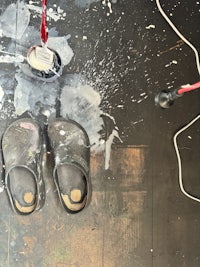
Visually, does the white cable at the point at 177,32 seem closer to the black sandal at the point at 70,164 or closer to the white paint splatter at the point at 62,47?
the white paint splatter at the point at 62,47

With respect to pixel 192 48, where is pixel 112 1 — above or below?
above

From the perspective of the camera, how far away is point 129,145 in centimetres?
153

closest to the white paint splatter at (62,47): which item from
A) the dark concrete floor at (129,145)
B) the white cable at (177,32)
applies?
the dark concrete floor at (129,145)

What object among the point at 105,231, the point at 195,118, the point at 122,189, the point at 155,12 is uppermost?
the point at 155,12

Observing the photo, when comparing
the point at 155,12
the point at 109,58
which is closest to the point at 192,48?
the point at 155,12

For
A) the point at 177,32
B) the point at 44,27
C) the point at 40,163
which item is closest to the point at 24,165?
the point at 40,163

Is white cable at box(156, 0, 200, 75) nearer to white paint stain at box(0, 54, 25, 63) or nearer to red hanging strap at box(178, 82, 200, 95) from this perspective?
red hanging strap at box(178, 82, 200, 95)

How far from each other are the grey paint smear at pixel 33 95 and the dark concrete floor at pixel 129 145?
0.6 inches

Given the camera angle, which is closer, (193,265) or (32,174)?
(32,174)

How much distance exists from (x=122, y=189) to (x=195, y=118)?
0.36m

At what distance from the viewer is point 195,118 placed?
1.57 m

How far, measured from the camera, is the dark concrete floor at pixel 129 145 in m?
1.48

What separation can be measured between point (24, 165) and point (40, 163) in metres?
0.06

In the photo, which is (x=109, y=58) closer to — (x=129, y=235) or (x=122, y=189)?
(x=122, y=189)
